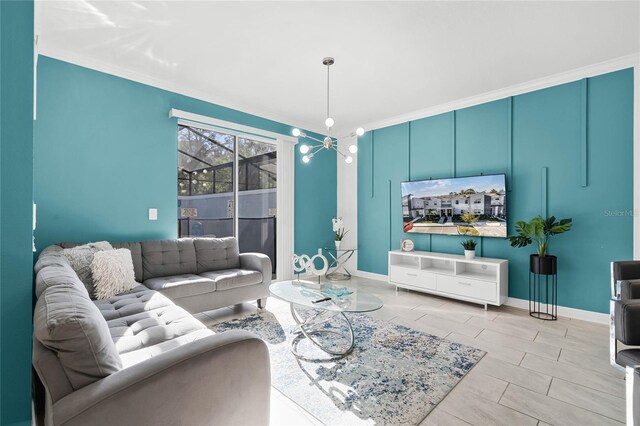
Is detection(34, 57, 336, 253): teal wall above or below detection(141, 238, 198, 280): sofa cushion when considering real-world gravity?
above

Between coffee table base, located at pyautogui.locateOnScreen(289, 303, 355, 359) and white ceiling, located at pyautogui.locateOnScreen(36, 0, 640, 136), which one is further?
coffee table base, located at pyautogui.locateOnScreen(289, 303, 355, 359)

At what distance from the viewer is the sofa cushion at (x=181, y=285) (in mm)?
2883

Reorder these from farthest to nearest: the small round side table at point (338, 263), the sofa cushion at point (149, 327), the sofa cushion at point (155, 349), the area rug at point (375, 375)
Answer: the small round side table at point (338, 263), the area rug at point (375, 375), the sofa cushion at point (149, 327), the sofa cushion at point (155, 349)

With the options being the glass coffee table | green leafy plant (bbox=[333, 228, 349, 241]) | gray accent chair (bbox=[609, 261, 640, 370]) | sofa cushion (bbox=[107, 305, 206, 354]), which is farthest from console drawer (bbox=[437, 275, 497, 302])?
sofa cushion (bbox=[107, 305, 206, 354])

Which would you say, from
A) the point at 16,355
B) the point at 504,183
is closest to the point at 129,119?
the point at 16,355

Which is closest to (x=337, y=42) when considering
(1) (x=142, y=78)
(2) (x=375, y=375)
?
(1) (x=142, y=78)

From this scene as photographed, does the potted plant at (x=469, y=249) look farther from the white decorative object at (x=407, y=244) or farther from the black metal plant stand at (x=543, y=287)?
the white decorative object at (x=407, y=244)

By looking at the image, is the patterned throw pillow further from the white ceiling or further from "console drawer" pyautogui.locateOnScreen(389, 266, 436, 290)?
"console drawer" pyautogui.locateOnScreen(389, 266, 436, 290)

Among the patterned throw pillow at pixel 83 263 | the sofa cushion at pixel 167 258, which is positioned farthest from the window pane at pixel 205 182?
the patterned throw pillow at pixel 83 263

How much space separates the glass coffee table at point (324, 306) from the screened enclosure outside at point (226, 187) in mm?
1826

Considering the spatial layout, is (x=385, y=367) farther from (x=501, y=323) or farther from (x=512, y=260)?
(x=512, y=260)

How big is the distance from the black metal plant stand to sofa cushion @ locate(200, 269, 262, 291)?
3.24 m

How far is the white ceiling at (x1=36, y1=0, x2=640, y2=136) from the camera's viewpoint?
2396 millimetres

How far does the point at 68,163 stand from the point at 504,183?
5073 millimetres
